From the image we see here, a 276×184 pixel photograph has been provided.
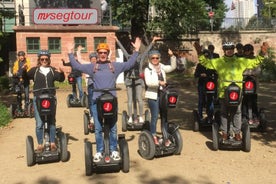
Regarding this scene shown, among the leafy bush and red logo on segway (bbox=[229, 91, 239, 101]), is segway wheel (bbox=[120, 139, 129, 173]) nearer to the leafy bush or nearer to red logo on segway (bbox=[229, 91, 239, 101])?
red logo on segway (bbox=[229, 91, 239, 101])

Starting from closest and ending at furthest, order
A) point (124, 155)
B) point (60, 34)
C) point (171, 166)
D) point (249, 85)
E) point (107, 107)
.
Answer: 1. point (107, 107)
2. point (124, 155)
3. point (171, 166)
4. point (249, 85)
5. point (60, 34)

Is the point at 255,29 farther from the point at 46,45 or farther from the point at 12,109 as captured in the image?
the point at 12,109

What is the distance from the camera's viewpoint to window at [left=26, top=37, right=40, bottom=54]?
2305cm

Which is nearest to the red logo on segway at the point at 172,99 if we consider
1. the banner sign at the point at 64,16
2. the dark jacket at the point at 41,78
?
the dark jacket at the point at 41,78

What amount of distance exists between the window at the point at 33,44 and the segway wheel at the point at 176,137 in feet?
57.1

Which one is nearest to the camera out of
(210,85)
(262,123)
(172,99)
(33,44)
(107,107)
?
(107,107)

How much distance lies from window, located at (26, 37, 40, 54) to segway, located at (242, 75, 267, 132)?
16322mm

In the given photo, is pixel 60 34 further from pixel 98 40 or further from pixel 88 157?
pixel 88 157

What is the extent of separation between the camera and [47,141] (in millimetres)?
7016

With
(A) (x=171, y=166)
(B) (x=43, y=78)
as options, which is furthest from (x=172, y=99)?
(B) (x=43, y=78)

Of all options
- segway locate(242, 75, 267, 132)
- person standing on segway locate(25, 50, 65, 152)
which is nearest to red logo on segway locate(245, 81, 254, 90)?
segway locate(242, 75, 267, 132)

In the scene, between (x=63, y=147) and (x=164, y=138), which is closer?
(x=63, y=147)

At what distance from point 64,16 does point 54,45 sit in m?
1.77

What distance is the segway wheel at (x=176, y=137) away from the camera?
7164mm
